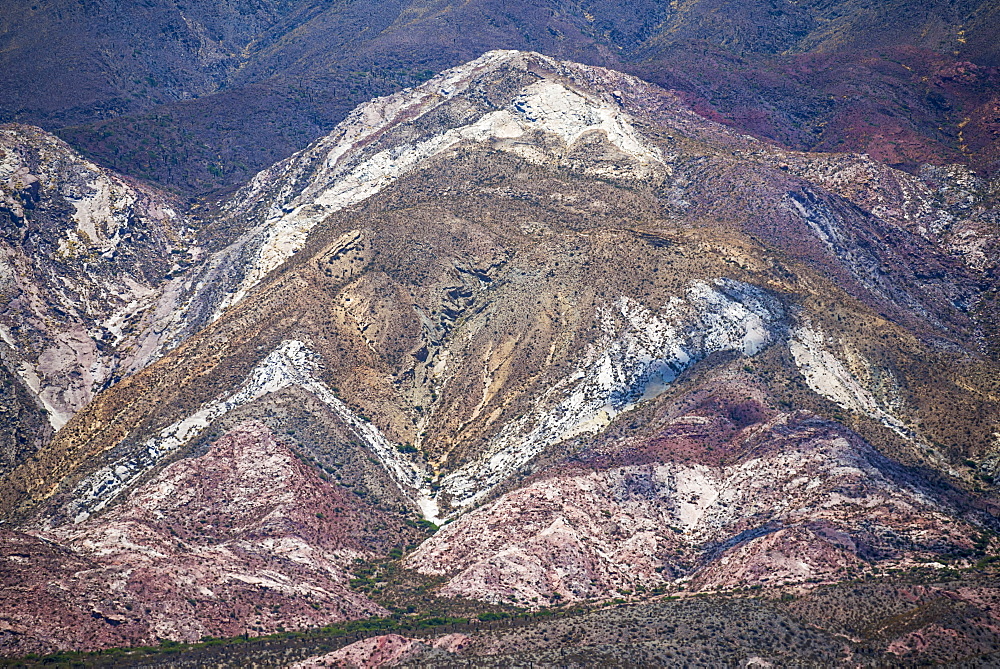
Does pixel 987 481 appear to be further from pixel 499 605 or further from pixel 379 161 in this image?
pixel 379 161

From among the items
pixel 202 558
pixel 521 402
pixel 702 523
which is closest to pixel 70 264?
pixel 202 558

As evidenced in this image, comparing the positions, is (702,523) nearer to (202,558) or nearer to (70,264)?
(202,558)

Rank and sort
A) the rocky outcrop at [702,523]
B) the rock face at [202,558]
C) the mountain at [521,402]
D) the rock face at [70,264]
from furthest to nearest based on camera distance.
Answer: the rock face at [70,264], the mountain at [521,402], the rocky outcrop at [702,523], the rock face at [202,558]

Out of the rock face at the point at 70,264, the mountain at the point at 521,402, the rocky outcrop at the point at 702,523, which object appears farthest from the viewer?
the rock face at the point at 70,264

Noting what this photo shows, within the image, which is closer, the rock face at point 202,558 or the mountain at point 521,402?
the rock face at point 202,558


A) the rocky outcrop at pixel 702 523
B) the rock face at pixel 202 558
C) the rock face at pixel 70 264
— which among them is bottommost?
the rocky outcrop at pixel 702 523

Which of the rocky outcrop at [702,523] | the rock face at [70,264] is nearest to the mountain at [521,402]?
the rocky outcrop at [702,523]

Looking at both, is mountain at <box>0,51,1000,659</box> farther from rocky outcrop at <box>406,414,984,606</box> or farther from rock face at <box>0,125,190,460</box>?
rock face at <box>0,125,190,460</box>

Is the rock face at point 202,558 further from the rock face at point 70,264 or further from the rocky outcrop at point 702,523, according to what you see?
the rock face at point 70,264
